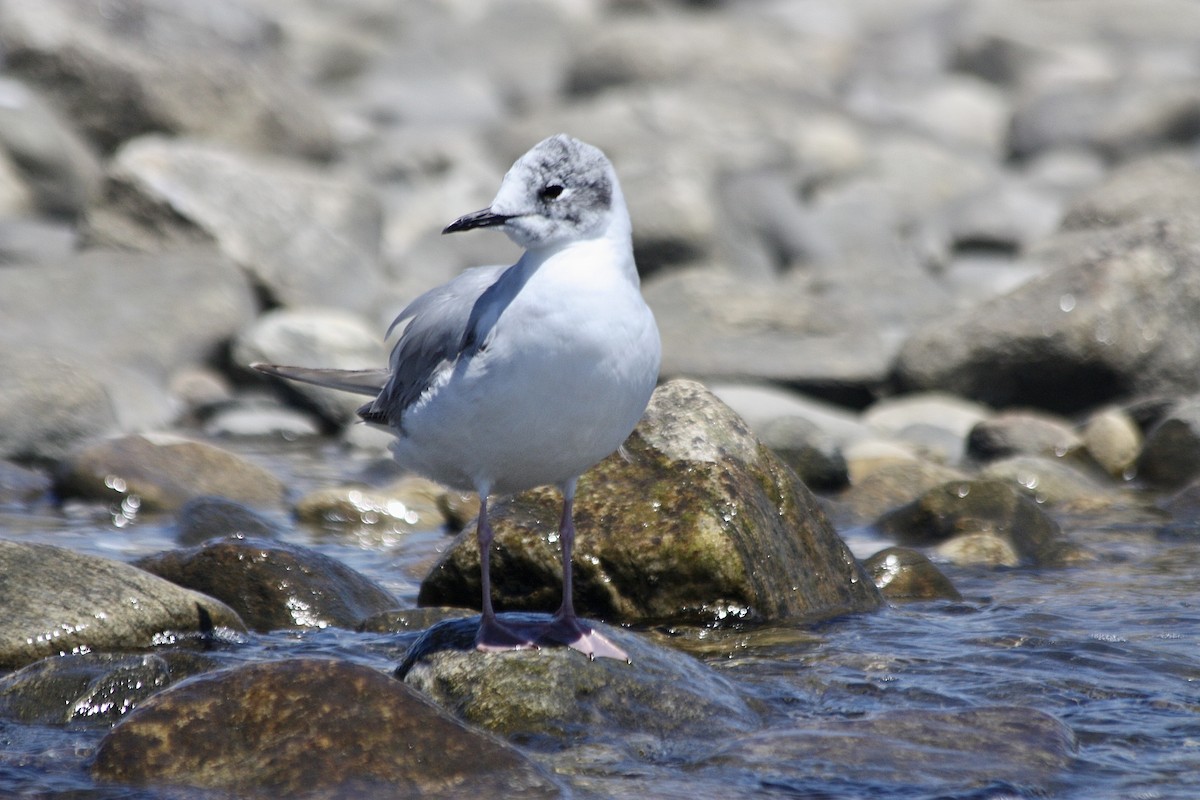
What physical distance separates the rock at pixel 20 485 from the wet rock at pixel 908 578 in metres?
4.89

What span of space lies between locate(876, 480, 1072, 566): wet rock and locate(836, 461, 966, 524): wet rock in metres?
0.60

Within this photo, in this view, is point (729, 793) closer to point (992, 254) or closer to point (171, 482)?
point (171, 482)

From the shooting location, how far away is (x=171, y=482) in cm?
917

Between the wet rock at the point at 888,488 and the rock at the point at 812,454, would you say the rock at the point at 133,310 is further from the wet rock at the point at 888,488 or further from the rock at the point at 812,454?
the wet rock at the point at 888,488

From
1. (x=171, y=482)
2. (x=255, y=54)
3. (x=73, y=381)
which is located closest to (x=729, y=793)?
(x=171, y=482)

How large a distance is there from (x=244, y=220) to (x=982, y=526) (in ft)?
26.8

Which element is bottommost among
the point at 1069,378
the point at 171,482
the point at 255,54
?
the point at 171,482

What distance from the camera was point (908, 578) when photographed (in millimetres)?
7164

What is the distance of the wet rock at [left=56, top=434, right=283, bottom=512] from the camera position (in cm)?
909

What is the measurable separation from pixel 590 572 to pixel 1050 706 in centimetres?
190

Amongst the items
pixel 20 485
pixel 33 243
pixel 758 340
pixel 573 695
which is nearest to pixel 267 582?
pixel 573 695

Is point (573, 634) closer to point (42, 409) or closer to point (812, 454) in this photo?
point (812, 454)

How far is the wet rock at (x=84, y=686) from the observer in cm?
514

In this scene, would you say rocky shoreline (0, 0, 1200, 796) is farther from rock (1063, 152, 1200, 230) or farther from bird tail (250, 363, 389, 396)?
bird tail (250, 363, 389, 396)
